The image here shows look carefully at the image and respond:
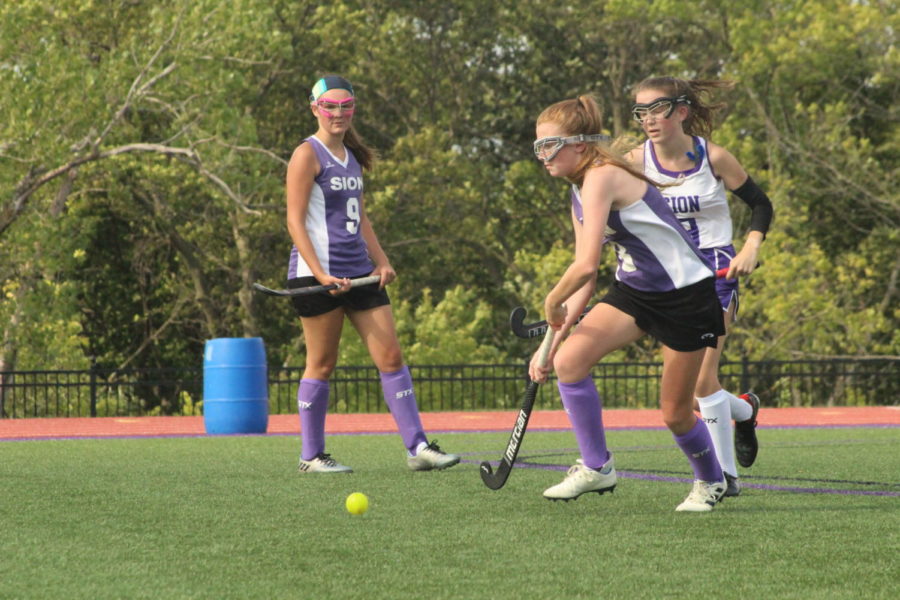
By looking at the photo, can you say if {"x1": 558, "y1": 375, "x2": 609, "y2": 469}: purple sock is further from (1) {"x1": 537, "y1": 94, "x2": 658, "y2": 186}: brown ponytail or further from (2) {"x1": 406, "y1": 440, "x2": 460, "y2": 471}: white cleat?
(2) {"x1": 406, "y1": 440, "x2": 460, "y2": 471}: white cleat

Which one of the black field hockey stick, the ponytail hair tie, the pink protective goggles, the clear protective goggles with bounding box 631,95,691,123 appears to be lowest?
the black field hockey stick

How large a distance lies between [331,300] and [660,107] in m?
2.21

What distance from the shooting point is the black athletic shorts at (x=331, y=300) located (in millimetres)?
7438

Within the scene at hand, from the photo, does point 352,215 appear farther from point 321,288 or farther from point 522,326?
point 522,326

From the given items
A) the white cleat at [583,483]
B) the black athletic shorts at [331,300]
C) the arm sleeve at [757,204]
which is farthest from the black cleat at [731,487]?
the black athletic shorts at [331,300]

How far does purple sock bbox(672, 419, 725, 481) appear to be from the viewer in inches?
223

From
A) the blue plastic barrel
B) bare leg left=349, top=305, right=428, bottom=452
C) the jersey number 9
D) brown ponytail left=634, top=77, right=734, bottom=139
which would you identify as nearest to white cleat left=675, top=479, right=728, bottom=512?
brown ponytail left=634, top=77, right=734, bottom=139

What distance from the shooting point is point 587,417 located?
569 cm

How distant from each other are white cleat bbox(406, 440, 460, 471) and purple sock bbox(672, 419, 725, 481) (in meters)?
1.97

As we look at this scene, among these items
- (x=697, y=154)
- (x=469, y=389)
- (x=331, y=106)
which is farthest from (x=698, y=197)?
(x=469, y=389)

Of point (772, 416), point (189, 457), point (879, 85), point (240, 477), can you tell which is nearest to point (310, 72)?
point (879, 85)

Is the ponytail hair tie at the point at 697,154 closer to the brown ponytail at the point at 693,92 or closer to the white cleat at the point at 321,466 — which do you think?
the brown ponytail at the point at 693,92

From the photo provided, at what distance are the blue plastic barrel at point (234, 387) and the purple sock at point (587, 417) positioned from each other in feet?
24.5

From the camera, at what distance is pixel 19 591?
3809mm
